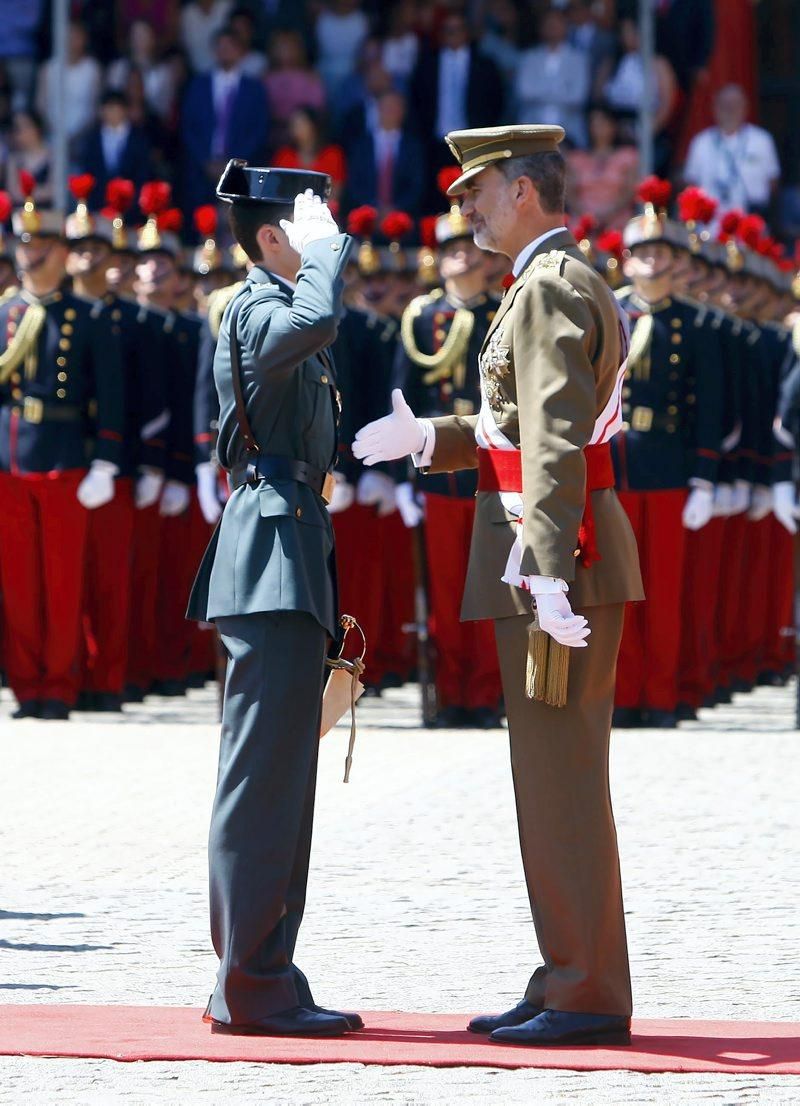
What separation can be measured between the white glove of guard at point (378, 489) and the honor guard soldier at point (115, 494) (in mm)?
961

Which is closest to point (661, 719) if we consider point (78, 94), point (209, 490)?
point (209, 490)

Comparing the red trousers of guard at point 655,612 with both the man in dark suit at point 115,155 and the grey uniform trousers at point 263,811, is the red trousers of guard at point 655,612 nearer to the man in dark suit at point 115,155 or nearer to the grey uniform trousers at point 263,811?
the grey uniform trousers at point 263,811

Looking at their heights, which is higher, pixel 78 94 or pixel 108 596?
pixel 78 94

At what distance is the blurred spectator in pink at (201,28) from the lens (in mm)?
18500

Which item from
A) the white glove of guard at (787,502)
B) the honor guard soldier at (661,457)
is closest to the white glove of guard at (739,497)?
the white glove of guard at (787,502)

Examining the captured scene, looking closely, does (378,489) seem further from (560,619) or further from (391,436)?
(560,619)

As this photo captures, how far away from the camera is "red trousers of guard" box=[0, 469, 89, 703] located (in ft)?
37.6

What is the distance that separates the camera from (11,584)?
1152 cm

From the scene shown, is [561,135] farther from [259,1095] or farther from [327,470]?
[259,1095]

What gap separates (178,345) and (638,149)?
527 cm

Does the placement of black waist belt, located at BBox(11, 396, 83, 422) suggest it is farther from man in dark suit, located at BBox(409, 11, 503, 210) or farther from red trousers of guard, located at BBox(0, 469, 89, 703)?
man in dark suit, located at BBox(409, 11, 503, 210)

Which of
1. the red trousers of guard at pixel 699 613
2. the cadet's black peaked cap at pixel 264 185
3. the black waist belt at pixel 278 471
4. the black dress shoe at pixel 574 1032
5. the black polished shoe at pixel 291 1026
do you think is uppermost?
the cadet's black peaked cap at pixel 264 185

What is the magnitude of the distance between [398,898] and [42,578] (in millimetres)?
5181

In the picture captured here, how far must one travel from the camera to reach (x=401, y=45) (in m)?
17.8
